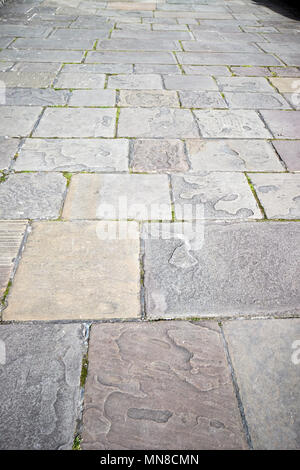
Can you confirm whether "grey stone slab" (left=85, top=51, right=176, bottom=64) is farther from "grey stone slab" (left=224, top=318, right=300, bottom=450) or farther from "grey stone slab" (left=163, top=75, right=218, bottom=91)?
"grey stone slab" (left=224, top=318, right=300, bottom=450)

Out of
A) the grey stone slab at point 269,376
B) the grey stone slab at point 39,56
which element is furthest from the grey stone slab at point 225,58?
the grey stone slab at point 269,376

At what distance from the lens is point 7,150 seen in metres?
2.93

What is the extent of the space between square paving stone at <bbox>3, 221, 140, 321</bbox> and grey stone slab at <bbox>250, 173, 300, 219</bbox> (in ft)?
3.39

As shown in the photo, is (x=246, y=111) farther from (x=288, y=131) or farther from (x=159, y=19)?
(x=159, y=19)

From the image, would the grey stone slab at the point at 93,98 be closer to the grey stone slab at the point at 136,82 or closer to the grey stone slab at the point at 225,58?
the grey stone slab at the point at 136,82

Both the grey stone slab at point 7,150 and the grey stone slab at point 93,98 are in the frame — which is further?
the grey stone slab at point 93,98

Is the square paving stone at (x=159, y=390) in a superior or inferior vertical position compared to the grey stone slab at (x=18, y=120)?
inferior

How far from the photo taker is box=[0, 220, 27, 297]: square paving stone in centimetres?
191

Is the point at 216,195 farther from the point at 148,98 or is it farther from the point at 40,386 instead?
the point at 148,98

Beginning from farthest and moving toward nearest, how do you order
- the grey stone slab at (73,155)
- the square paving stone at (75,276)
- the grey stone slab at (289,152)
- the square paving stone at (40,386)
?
the grey stone slab at (289,152) → the grey stone slab at (73,155) → the square paving stone at (75,276) → the square paving stone at (40,386)

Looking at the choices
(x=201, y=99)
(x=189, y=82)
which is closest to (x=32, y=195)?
(x=201, y=99)

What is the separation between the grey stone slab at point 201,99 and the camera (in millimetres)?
3738

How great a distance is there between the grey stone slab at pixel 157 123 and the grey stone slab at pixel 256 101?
2.12ft

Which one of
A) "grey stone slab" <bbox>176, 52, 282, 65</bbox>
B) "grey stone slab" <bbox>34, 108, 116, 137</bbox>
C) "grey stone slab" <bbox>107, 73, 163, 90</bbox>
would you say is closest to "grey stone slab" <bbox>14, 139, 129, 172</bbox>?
"grey stone slab" <bbox>34, 108, 116, 137</bbox>
